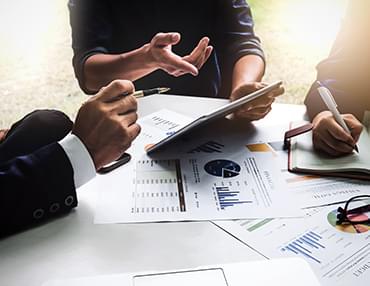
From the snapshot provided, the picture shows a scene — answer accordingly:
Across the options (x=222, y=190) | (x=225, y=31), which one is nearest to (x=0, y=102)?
(x=225, y=31)

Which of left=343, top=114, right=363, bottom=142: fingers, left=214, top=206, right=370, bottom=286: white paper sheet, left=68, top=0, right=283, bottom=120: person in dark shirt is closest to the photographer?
left=214, top=206, right=370, bottom=286: white paper sheet

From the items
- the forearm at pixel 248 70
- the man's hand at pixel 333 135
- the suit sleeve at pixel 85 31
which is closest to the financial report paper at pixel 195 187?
the man's hand at pixel 333 135

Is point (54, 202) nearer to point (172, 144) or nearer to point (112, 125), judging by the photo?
point (112, 125)

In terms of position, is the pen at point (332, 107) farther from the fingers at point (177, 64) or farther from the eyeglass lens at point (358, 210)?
the fingers at point (177, 64)

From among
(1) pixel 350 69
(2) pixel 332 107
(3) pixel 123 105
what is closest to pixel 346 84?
(1) pixel 350 69

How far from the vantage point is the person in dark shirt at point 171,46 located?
138 centimetres

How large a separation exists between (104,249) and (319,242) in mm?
319

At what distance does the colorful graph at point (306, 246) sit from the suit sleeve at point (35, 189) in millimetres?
353

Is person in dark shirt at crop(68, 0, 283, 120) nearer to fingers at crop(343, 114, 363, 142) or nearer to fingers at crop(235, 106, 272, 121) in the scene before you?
fingers at crop(235, 106, 272, 121)

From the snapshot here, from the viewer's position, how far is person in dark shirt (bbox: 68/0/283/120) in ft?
4.52

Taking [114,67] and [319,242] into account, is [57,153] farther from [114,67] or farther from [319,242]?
[114,67]

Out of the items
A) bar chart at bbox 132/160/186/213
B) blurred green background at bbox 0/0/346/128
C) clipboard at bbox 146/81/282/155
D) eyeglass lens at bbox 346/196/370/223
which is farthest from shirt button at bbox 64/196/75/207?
blurred green background at bbox 0/0/346/128

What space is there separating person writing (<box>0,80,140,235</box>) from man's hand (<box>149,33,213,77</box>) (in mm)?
280

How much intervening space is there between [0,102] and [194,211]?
78.9 inches
